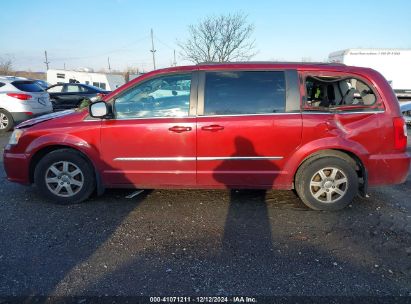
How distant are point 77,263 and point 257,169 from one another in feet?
7.36

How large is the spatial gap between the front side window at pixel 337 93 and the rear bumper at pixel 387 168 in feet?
2.21

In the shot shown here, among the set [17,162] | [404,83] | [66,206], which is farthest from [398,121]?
[404,83]

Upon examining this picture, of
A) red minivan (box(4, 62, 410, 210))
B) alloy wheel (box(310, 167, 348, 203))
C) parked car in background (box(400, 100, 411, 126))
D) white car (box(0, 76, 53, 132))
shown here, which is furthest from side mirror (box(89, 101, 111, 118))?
parked car in background (box(400, 100, 411, 126))

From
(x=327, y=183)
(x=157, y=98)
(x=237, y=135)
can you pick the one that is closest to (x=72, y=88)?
(x=157, y=98)

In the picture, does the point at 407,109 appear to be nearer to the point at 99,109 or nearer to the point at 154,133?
the point at 154,133

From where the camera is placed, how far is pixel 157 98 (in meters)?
4.02

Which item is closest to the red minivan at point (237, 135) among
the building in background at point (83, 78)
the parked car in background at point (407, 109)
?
the parked car in background at point (407, 109)

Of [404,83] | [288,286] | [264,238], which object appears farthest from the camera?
[404,83]

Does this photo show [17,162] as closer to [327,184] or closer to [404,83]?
[327,184]

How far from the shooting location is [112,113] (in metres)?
4.00

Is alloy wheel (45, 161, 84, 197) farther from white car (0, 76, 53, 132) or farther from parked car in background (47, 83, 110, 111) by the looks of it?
parked car in background (47, 83, 110, 111)

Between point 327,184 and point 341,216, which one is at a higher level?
point 327,184

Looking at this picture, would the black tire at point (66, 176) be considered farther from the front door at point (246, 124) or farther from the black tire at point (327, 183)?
the black tire at point (327, 183)

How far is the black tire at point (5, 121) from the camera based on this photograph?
966cm
